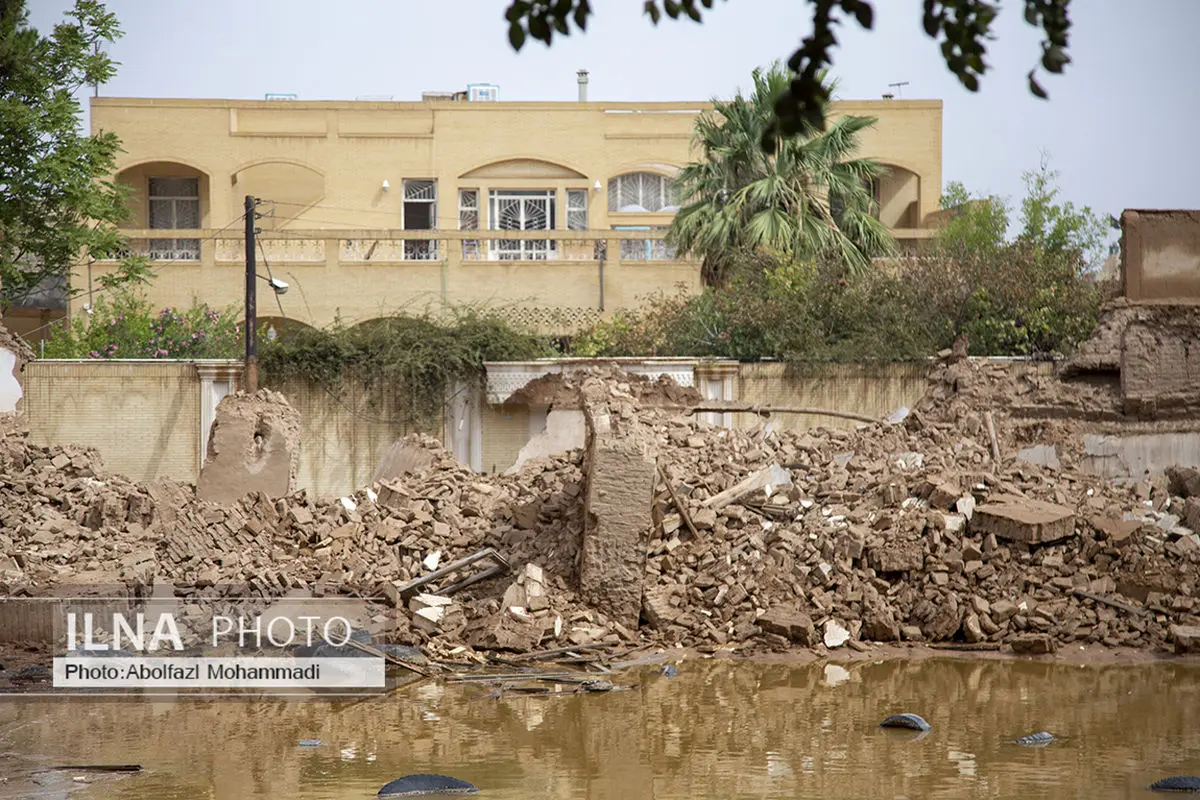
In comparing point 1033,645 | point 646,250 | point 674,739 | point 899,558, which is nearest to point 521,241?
point 646,250

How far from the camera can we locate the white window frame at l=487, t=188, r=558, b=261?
93.8ft

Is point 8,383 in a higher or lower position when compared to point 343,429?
higher

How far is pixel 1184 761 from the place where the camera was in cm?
778

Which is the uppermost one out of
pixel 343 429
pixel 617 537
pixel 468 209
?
pixel 468 209

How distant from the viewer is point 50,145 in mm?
23062

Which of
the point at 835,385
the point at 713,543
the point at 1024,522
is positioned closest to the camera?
the point at 1024,522

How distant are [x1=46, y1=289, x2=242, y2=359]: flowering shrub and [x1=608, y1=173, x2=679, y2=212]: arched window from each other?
10408 millimetres

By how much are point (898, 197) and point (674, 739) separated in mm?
26346

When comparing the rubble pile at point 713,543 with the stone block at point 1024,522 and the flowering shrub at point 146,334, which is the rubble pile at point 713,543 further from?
the flowering shrub at point 146,334

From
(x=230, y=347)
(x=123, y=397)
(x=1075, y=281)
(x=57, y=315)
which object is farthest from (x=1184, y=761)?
(x=57, y=315)

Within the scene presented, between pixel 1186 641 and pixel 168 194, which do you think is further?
pixel 168 194

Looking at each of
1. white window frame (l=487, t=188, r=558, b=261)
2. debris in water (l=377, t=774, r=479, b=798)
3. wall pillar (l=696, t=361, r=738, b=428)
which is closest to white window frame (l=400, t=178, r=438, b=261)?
white window frame (l=487, t=188, r=558, b=261)

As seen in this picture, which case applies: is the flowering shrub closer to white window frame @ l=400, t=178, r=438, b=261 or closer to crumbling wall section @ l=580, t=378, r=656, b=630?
white window frame @ l=400, t=178, r=438, b=261

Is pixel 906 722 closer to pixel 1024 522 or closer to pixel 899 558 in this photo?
pixel 899 558
